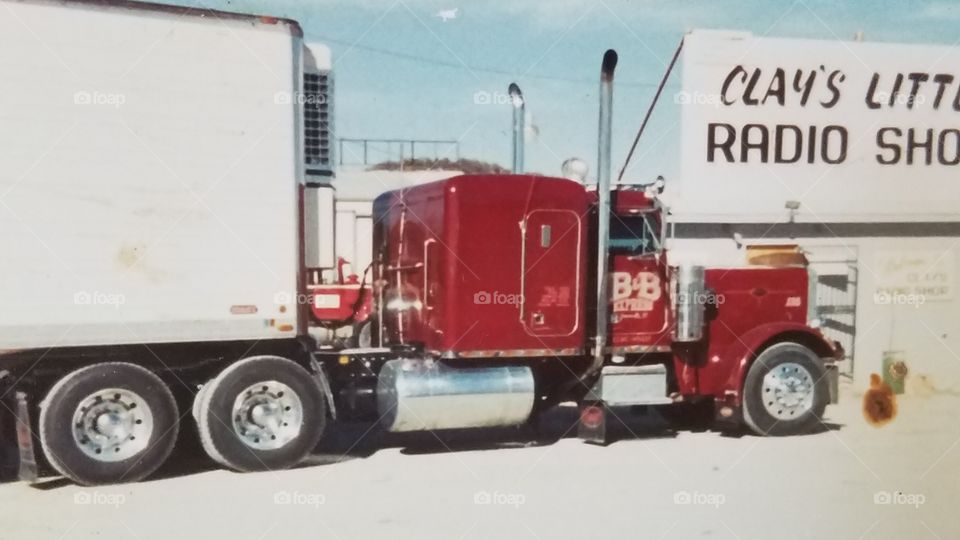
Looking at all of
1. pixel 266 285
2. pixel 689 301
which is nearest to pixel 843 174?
pixel 689 301

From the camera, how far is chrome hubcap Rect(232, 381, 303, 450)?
8.23 m

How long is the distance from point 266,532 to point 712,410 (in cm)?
573

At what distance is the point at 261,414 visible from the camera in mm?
8312

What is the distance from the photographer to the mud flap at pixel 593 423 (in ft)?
30.8

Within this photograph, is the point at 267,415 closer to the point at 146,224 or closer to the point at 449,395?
the point at 449,395

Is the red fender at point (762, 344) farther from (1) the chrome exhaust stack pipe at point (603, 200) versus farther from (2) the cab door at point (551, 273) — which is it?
(2) the cab door at point (551, 273)

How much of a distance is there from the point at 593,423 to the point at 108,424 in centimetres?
452

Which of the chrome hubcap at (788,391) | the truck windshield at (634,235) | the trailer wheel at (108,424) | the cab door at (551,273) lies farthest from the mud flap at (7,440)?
the chrome hubcap at (788,391)

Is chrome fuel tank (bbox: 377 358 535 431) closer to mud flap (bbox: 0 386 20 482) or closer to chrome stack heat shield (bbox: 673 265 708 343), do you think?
chrome stack heat shield (bbox: 673 265 708 343)

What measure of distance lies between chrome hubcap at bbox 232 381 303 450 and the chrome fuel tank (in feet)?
3.08

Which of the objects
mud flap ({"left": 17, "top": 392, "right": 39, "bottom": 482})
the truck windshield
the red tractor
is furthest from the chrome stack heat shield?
mud flap ({"left": 17, "top": 392, "right": 39, "bottom": 482})

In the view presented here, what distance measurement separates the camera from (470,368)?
359 inches

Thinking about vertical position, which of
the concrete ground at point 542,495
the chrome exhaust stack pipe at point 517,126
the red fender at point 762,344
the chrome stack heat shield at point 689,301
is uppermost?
the chrome exhaust stack pipe at point 517,126

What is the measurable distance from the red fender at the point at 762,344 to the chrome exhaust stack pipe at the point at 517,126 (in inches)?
124
